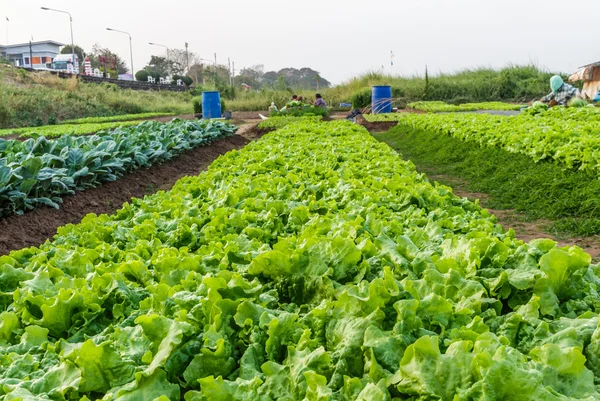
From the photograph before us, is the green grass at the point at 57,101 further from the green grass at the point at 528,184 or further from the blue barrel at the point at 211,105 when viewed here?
the green grass at the point at 528,184

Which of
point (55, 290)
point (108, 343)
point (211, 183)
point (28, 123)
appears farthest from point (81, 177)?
point (28, 123)

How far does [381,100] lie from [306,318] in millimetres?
27217

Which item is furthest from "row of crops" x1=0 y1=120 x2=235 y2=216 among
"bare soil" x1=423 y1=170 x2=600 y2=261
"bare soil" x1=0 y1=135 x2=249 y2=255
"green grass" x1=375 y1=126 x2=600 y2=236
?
"green grass" x1=375 y1=126 x2=600 y2=236

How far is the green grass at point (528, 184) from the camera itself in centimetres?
760

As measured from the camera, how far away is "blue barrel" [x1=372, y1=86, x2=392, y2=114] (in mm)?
28750

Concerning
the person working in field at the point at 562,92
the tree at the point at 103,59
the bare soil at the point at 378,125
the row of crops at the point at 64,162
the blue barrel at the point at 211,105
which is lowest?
the row of crops at the point at 64,162

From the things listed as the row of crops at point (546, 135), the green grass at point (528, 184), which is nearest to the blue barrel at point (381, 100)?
the row of crops at point (546, 135)

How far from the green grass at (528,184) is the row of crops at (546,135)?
0.57 feet

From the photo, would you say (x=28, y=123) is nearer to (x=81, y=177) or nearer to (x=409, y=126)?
(x=409, y=126)

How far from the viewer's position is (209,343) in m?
2.07

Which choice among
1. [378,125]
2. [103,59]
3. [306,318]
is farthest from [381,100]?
[103,59]

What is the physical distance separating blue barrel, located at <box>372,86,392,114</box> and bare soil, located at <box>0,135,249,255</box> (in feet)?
52.7

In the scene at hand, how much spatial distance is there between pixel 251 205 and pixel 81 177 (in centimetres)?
562

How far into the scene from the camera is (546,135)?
33.4 feet
